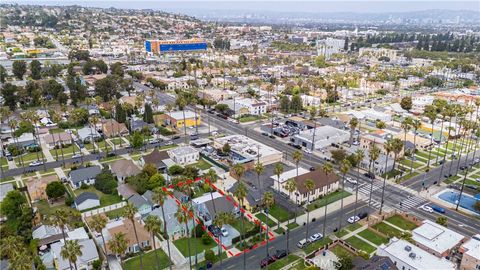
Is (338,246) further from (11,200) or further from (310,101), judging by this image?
(310,101)

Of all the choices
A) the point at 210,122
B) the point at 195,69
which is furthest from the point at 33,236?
the point at 195,69

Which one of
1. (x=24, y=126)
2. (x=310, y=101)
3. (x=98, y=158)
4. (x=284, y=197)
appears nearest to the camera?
(x=284, y=197)

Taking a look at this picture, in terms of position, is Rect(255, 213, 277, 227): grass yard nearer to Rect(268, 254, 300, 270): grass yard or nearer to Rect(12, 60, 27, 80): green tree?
Rect(268, 254, 300, 270): grass yard

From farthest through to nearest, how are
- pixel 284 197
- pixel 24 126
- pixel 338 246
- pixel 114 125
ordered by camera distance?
pixel 114 125 → pixel 24 126 → pixel 284 197 → pixel 338 246

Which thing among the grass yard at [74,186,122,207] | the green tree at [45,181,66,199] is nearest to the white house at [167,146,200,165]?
the grass yard at [74,186,122,207]

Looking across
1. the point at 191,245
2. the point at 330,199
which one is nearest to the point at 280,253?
the point at 191,245

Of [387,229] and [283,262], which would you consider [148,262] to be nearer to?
[283,262]

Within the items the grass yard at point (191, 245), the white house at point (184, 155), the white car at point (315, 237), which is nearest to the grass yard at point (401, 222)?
the white car at point (315, 237)
